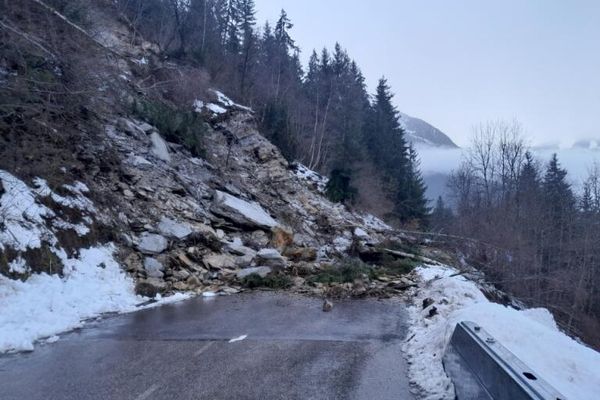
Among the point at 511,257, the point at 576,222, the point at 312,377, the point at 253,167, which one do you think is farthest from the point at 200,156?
the point at 576,222

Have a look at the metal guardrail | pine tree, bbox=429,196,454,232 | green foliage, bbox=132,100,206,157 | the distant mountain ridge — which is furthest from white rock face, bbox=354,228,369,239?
the distant mountain ridge

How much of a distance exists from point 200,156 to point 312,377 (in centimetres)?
2044

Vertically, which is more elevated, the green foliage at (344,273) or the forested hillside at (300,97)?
the forested hillside at (300,97)

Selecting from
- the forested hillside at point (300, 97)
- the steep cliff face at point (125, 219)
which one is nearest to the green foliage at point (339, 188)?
the forested hillside at point (300, 97)

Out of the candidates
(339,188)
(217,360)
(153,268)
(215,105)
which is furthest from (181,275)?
(339,188)

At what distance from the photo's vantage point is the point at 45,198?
12.2 metres

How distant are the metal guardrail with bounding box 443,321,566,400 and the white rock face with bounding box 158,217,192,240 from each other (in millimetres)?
11929

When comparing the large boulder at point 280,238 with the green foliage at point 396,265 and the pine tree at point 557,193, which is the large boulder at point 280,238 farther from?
the pine tree at point 557,193

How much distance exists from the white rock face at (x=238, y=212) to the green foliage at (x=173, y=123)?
5511mm

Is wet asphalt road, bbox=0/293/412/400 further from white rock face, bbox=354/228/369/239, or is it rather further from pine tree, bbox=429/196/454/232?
pine tree, bbox=429/196/454/232

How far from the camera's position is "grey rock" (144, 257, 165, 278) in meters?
13.3

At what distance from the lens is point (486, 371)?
13.0 feet

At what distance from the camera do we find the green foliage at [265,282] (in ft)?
46.6

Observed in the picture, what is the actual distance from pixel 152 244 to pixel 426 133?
175 metres
